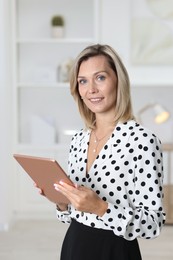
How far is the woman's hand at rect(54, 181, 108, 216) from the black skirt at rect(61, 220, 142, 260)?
0.42 ft

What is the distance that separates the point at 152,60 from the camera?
4.24 metres

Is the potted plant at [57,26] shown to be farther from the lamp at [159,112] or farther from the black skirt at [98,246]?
the black skirt at [98,246]

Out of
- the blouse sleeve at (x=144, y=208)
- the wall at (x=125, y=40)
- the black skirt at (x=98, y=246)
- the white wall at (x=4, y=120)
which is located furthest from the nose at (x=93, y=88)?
the wall at (x=125, y=40)

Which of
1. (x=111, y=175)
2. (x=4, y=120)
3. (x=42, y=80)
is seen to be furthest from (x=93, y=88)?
(x=42, y=80)

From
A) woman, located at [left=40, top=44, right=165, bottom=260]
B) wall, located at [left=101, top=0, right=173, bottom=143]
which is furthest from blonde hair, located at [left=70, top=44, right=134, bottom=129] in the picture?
wall, located at [left=101, top=0, right=173, bottom=143]

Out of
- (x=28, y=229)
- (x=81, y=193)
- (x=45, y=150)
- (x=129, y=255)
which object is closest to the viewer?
(x=81, y=193)

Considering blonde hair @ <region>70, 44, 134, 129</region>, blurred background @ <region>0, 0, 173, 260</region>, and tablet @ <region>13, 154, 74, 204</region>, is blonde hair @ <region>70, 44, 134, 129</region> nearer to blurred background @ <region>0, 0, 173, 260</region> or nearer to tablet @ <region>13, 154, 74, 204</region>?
tablet @ <region>13, 154, 74, 204</region>

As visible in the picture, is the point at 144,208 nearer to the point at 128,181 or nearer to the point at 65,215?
the point at 128,181

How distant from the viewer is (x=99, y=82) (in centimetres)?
146

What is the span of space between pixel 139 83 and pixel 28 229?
5.27ft

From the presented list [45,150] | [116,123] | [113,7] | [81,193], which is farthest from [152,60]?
[81,193]

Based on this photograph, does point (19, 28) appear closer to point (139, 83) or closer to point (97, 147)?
point (139, 83)

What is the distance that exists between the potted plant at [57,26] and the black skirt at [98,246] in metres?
3.08

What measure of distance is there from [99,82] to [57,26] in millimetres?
2994
